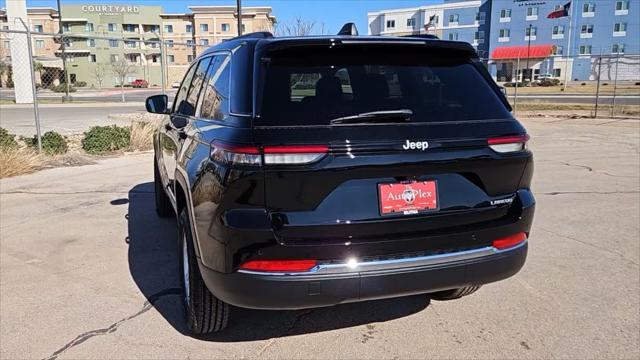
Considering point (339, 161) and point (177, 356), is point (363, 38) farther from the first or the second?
point (177, 356)

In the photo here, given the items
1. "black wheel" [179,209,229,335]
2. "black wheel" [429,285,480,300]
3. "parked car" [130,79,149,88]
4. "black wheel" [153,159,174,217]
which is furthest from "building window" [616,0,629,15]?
"black wheel" [179,209,229,335]

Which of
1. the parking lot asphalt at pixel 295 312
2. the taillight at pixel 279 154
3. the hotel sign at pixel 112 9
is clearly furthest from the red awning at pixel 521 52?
the taillight at pixel 279 154

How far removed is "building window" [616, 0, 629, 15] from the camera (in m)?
72.8

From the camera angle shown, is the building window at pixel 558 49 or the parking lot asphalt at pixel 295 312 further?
the building window at pixel 558 49

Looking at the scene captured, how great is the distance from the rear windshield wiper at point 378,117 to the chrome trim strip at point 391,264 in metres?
0.70

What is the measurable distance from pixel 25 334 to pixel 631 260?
4.88m

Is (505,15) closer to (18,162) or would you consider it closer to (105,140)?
(105,140)

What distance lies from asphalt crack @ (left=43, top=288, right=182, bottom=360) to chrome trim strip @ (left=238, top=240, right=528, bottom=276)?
1.41 m

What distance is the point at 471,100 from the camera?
2994mm

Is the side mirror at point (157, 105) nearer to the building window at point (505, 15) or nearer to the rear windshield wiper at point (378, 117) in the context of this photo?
the rear windshield wiper at point (378, 117)

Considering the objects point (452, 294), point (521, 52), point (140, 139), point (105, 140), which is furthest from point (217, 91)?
point (521, 52)

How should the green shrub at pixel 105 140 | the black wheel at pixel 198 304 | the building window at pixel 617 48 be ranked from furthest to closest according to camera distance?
the building window at pixel 617 48 < the green shrub at pixel 105 140 < the black wheel at pixel 198 304

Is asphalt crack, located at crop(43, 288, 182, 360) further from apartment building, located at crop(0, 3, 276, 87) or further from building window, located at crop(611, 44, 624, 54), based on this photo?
building window, located at crop(611, 44, 624, 54)

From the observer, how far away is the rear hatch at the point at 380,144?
2.49 m
